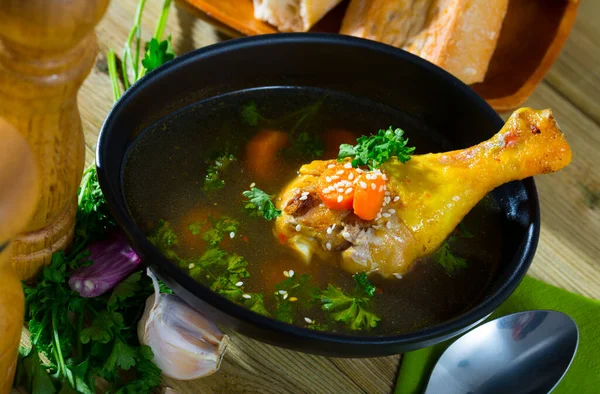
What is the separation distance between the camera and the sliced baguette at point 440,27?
1688 millimetres

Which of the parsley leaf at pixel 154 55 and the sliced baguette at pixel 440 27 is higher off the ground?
the sliced baguette at pixel 440 27

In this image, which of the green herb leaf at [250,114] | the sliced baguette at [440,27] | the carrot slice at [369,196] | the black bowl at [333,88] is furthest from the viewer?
the sliced baguette at [440,27]

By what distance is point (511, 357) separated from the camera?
4.42 feet

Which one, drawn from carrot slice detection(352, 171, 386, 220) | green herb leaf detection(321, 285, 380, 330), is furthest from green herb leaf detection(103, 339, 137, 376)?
carrot slice detection(352, 171, 386, 220)

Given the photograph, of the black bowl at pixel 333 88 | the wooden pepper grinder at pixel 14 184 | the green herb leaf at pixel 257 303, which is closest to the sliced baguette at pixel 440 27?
the black bowl at pixel 333 88

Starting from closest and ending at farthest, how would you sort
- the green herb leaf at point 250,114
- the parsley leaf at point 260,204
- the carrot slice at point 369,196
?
1. the carrot slice at point 369,196
2. the parsley leaf at point 260,204
3. the green herb leaf at point 250,114

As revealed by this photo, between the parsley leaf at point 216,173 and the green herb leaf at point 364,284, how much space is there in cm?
33

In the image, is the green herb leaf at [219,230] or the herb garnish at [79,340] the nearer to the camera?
the herb garnish at [79,340]

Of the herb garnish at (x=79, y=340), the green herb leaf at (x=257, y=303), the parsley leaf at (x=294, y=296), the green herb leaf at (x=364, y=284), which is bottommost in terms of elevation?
the herb garnish at (x=79, y=340)

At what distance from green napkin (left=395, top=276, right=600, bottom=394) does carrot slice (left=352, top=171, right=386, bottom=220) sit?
0.29 metres

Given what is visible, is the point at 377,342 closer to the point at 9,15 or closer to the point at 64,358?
the point at 64,358

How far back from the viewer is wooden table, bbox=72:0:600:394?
4.29 ft

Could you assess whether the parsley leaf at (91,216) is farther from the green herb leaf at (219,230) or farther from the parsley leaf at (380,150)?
the parsley leaf at (380,150)

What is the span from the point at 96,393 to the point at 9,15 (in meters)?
0.66
